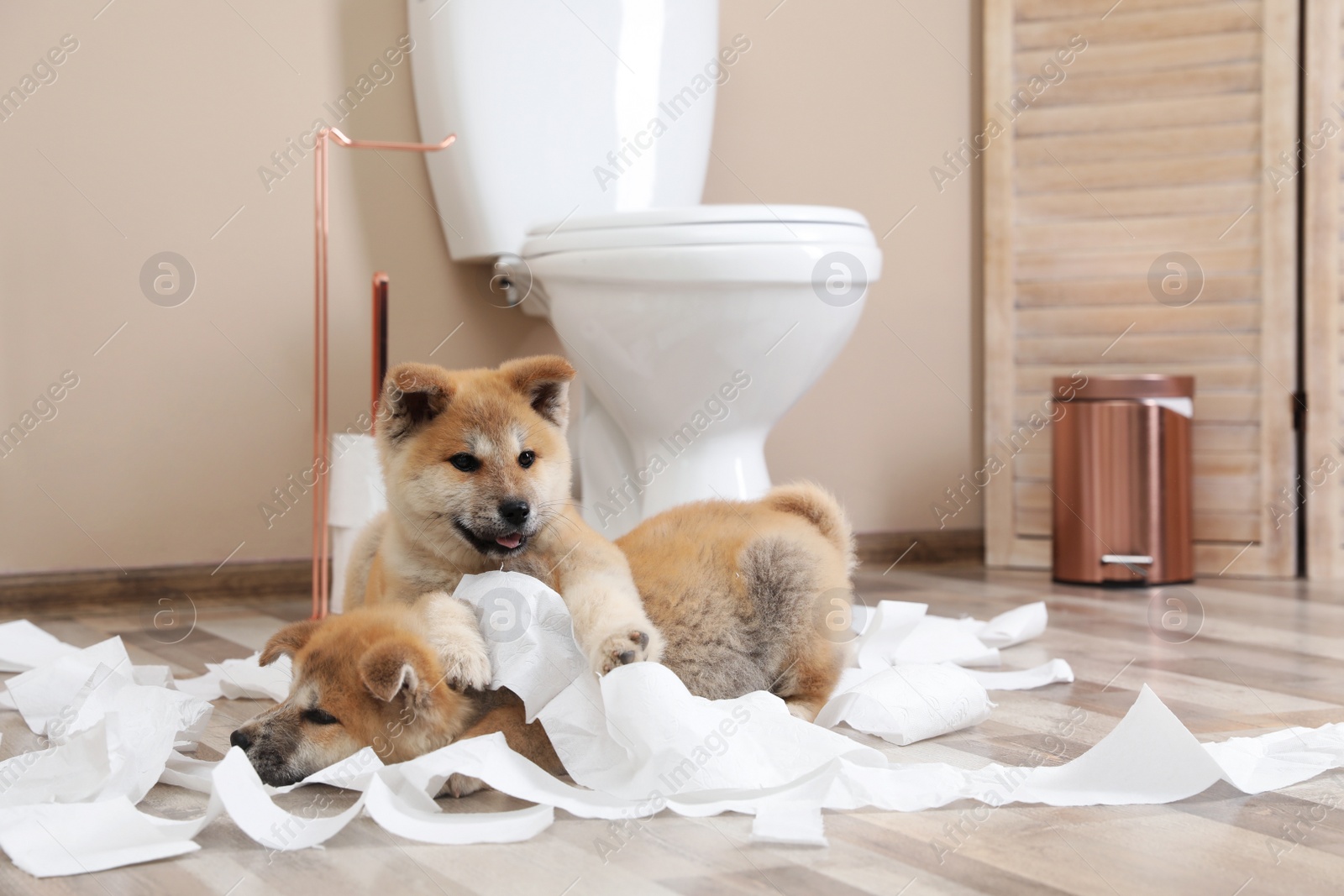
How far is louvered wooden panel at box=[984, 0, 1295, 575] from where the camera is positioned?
2.65m

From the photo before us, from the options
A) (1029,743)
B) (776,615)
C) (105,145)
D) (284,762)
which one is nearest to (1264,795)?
(1029,743)

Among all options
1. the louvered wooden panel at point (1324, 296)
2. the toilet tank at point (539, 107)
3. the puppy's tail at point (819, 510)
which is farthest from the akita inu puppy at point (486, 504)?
the louvered wooden panel at point (1324, 296)

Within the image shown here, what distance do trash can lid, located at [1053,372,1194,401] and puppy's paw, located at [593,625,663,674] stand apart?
1784 mm

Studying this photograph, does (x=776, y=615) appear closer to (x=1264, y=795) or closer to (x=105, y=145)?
(x=1264, y=795)

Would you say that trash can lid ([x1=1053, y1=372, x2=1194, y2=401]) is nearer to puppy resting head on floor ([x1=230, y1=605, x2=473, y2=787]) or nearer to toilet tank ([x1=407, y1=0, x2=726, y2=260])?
toilet tank ([x1=407, y1=0, x2=726, y2=260])

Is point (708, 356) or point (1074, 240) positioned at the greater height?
point (1074, 240)

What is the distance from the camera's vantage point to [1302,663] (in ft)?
5.57

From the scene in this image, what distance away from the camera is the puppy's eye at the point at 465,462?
117 centimetres

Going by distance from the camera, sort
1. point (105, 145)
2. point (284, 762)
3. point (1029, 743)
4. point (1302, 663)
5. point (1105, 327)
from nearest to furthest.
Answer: point (284, 762)
point (1029, 743)
point (1302, 663)
point (105, 145)
point (1105, 327)

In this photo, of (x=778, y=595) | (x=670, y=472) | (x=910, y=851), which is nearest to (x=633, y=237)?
(x=670, y=472)

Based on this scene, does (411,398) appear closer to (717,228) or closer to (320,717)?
(320,717)

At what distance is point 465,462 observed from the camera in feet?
3.83

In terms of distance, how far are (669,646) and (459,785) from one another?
277mm

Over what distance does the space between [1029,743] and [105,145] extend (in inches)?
72.8
